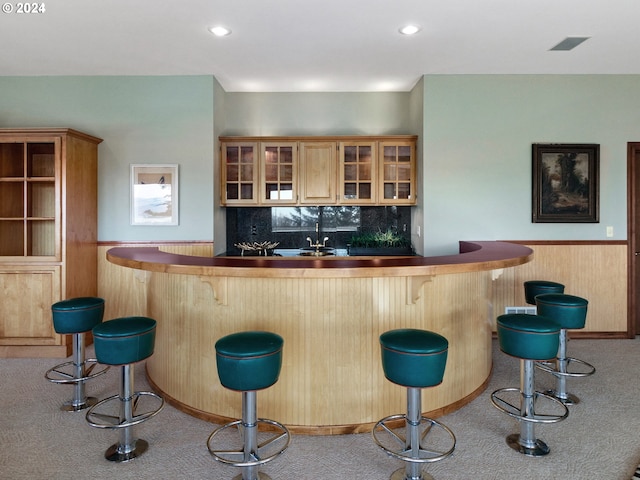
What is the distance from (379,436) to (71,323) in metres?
2.23

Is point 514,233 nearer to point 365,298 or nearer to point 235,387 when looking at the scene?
point 365,298

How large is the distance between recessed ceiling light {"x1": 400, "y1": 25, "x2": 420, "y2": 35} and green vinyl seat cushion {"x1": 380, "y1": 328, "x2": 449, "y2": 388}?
259cm

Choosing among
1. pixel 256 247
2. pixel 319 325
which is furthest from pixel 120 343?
pixel 256 247

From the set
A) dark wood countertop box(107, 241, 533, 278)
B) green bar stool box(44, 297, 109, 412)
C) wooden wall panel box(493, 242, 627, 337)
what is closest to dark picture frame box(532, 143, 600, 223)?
wooden wall panel box(493, 242, 627, 337)

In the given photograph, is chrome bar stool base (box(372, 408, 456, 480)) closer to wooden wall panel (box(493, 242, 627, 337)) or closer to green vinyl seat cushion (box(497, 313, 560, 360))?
green vinyl seat cushion (box(497, 313, 560, 360))

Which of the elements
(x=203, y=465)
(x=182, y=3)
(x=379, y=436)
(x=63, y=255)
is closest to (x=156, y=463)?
(x=203, y=465)

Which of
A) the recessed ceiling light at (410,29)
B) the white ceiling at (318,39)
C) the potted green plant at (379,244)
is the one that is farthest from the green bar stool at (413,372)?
the potted green plant at (379,244)

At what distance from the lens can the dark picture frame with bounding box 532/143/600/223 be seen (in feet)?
14.7

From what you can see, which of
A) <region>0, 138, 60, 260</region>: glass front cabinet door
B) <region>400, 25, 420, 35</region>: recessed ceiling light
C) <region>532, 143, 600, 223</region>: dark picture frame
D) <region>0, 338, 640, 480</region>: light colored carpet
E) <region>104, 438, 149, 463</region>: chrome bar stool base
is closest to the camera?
<region>0, 338, 640, 480</region>: light colored carpet

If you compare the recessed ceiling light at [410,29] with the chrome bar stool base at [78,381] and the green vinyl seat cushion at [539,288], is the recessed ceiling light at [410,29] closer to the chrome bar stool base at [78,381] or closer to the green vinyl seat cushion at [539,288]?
the green vinyl seat cushion at [539,288]

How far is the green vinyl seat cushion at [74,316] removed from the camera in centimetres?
285

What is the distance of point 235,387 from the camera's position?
1.95 m

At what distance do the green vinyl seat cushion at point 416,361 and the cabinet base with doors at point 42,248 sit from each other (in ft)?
11.3

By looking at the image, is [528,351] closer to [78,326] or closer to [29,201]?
[78,326]
